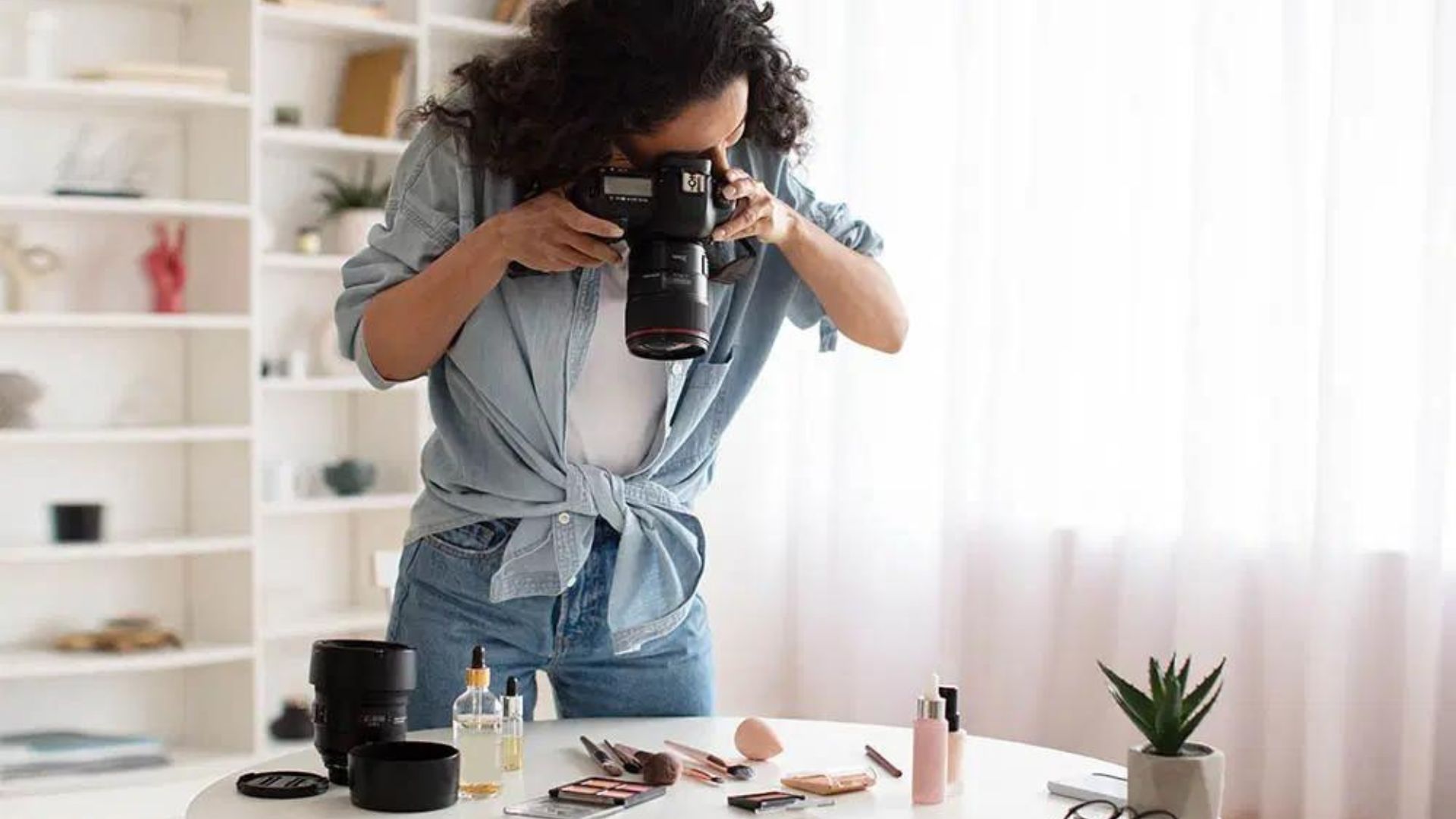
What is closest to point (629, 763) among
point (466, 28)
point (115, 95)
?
point (115, 95)

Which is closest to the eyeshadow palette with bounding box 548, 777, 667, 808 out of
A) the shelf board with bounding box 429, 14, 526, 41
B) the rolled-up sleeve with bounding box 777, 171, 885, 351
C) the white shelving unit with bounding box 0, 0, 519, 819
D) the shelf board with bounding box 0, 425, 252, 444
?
the rolled-up sleeve with bounding box 777, 171, 885, 351

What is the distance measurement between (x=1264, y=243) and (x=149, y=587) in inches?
96.6

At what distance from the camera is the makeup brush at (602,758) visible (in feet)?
5.27

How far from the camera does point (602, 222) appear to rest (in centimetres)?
165

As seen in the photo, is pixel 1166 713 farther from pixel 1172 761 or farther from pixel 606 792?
pixel 606 792

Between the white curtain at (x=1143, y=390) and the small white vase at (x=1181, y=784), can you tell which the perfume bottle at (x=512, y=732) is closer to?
the small white vase at (x=1181, y=784)

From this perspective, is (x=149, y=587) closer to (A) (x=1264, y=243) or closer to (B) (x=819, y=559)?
(B) (x=819, y=559)

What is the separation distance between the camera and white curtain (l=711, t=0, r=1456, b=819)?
2934 millimetres

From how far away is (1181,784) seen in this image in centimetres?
139

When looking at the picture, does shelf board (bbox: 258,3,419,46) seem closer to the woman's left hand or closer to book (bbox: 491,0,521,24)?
book (bbox: 491,0,521,24)

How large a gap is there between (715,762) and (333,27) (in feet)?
8.86

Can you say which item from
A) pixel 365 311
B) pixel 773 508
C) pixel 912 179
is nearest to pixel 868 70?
pixel 912 179

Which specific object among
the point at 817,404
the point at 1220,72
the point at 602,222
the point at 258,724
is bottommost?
the point at 258,724

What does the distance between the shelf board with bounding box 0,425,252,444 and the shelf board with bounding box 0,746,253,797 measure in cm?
67
